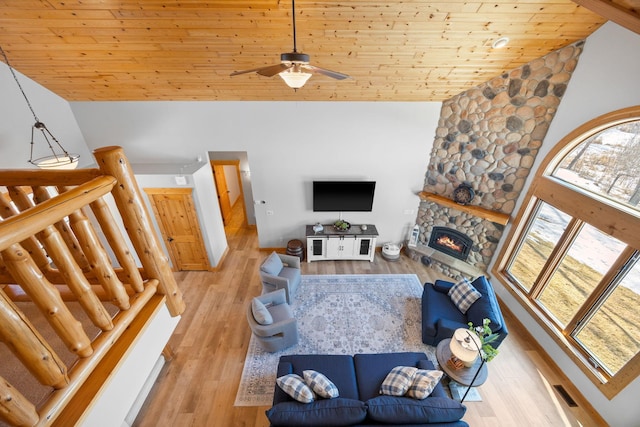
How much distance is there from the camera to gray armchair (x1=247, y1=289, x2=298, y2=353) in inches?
145

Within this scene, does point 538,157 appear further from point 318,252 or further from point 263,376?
point 263,376

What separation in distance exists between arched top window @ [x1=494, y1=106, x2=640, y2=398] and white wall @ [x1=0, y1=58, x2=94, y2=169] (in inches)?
323

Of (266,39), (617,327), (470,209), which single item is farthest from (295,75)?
(617,327)

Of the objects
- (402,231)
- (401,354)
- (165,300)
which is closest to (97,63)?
(165,300)

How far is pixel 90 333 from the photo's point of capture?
1.72 meters

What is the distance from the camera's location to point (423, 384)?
9.16 feet

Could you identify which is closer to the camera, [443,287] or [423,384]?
[423,384]

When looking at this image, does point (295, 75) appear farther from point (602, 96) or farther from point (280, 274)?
point (602, 96)

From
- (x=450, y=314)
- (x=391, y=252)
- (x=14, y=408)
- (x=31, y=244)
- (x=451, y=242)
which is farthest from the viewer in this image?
(x=391, y=252)

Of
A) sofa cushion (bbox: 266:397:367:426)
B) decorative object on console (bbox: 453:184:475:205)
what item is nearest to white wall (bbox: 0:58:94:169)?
sofa cushion (bbox: 266:397:367:426)

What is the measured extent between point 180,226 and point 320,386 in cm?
414

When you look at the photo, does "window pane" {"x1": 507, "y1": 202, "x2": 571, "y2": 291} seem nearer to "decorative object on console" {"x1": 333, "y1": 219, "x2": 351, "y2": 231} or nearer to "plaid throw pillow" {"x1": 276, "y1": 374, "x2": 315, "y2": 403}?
"decorative object on console" {"x1": 333, "y1": 219, "x2": 351, "y2": 231}

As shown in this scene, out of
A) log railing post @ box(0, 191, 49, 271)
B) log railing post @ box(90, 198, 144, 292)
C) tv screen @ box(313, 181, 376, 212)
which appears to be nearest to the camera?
log railing post @ box(90, 198, 144, 292)

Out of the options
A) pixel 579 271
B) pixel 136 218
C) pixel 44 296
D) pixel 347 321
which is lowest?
pixel 347 321
